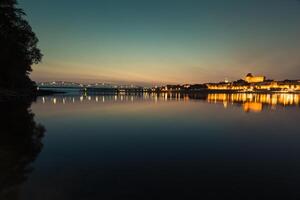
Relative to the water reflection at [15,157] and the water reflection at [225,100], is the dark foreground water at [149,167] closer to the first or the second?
the water reflection at [15,157]

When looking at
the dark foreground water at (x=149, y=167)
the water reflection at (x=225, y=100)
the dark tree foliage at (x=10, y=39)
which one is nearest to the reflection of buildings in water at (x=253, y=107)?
the water reflection at (x=225, y=100)

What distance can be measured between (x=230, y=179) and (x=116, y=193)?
12.2ft

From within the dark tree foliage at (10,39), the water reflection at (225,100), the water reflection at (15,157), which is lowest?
the water reflection at (225,100)

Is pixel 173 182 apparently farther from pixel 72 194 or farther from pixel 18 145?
pixel 18 145

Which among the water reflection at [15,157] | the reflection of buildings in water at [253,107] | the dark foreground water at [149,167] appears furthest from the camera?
the reflection of buildings in water at [253,107]

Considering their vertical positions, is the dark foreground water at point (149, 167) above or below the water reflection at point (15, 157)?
below

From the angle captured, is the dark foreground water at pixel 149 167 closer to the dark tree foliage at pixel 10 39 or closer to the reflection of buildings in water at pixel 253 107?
the reflection of buildings in water at pixel 253 107

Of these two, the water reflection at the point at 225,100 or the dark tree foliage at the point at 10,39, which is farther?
the water reflection at the point at 225,100

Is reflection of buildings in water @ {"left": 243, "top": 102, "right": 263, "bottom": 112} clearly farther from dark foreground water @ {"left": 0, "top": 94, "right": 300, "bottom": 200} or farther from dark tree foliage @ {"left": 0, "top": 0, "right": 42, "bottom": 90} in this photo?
dark tree foliage @ {"left": 0, "top": 0, "right": 42, "bottom": 90}

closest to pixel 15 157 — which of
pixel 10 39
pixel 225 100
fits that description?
pixel 10 39

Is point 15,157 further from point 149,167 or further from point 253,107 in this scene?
point 253,107

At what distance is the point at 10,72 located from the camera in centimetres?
4672

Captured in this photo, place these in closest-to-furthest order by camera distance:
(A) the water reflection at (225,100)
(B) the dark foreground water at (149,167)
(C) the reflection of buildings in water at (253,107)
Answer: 1. (B) the dark foreground water at (149,167)
2. (C) the reflection of buildings in water at (253,107)
3. (A) the water reflection at (225,100)

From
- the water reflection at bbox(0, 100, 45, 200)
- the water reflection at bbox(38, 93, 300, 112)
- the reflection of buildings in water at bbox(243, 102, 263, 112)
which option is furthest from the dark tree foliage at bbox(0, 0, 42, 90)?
the reflection of buildings in water at bbox(243, 102, 263, 112)
